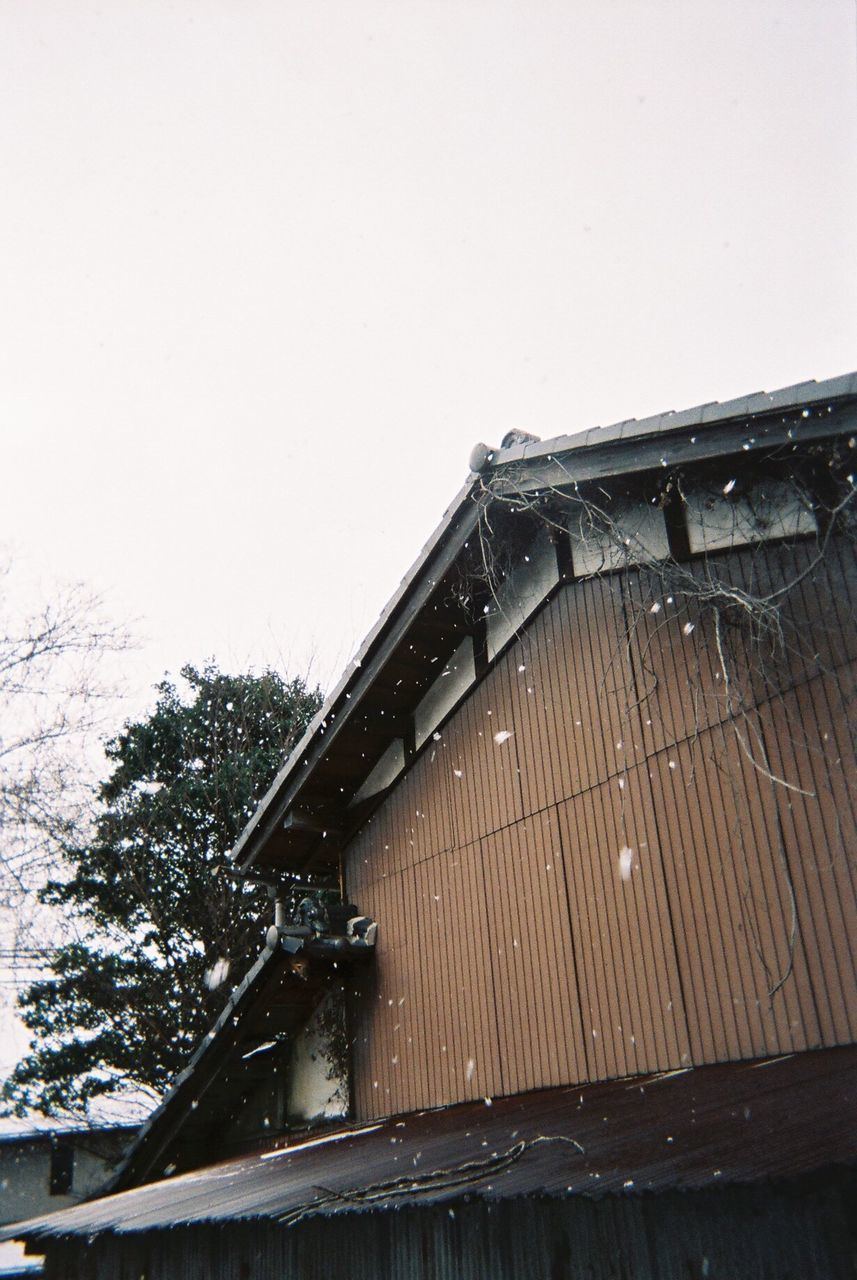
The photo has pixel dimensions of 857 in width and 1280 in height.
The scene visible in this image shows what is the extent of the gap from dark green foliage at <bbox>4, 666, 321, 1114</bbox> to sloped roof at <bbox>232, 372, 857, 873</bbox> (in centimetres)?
908

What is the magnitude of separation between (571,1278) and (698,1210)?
815 millimetres

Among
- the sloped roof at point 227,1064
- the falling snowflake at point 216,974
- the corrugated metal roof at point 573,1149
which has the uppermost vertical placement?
the falling snowflake at point 216,974

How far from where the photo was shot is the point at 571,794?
22.7ft

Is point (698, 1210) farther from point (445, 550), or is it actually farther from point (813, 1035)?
point (445, 550)

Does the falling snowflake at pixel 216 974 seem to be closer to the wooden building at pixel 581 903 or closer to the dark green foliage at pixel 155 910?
the dark green foliage at pixel 155 910

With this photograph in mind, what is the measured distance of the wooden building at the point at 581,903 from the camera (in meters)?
4.11

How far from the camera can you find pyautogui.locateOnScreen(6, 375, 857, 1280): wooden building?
13.5 ft

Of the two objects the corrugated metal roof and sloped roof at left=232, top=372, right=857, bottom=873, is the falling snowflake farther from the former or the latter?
the corrugated metal roof

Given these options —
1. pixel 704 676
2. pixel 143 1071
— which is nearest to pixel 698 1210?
pixel 704 676

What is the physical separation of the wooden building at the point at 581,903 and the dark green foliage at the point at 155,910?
339 inches

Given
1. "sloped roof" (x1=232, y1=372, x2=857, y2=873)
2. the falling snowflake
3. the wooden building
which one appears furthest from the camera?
the falling snowflake

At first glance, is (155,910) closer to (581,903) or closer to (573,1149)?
(581,903)

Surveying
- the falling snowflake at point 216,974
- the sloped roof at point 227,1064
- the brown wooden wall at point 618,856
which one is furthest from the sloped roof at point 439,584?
the falling snowflake at point 216,974

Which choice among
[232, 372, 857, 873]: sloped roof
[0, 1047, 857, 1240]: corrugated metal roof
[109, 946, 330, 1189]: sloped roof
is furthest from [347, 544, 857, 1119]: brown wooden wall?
[109, 946, 330, 1189]: sloped roof
